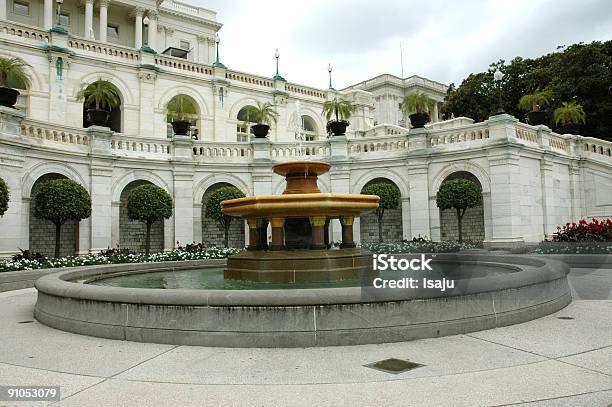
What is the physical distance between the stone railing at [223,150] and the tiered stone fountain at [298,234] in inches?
597

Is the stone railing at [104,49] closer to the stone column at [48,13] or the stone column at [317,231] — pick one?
the stone column at [48,13]

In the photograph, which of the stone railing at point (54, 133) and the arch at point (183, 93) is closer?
the stone railing at point (54, 133)

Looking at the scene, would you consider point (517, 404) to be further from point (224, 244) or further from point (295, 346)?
point (224, 244)

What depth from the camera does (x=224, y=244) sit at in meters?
26.8

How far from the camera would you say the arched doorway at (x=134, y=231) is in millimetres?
25062

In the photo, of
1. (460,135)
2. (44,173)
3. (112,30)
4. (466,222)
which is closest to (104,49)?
(44,173)

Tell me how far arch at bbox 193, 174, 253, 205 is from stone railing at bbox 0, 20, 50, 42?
54.0 ft

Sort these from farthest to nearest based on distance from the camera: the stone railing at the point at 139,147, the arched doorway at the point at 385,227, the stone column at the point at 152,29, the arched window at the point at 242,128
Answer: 1. the stone column at the point at 152,29
2. the arched window at the point at 242,128
3. the arched doorway at the point at 385,227
4. the stone railing at the point at 139,147

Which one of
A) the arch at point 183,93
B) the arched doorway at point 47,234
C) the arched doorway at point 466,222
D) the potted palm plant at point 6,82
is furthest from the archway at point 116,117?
the arched doorway at point 466,222

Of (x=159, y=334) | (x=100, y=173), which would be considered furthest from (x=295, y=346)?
(x=100, y=173)

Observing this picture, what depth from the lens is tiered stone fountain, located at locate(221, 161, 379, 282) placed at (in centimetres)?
1096

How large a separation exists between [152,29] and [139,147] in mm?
30582

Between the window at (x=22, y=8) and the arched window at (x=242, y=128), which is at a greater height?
the window at (x=22, y=8)

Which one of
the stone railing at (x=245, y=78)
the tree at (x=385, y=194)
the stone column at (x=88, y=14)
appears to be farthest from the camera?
the stone column at (x=88, y=14)
